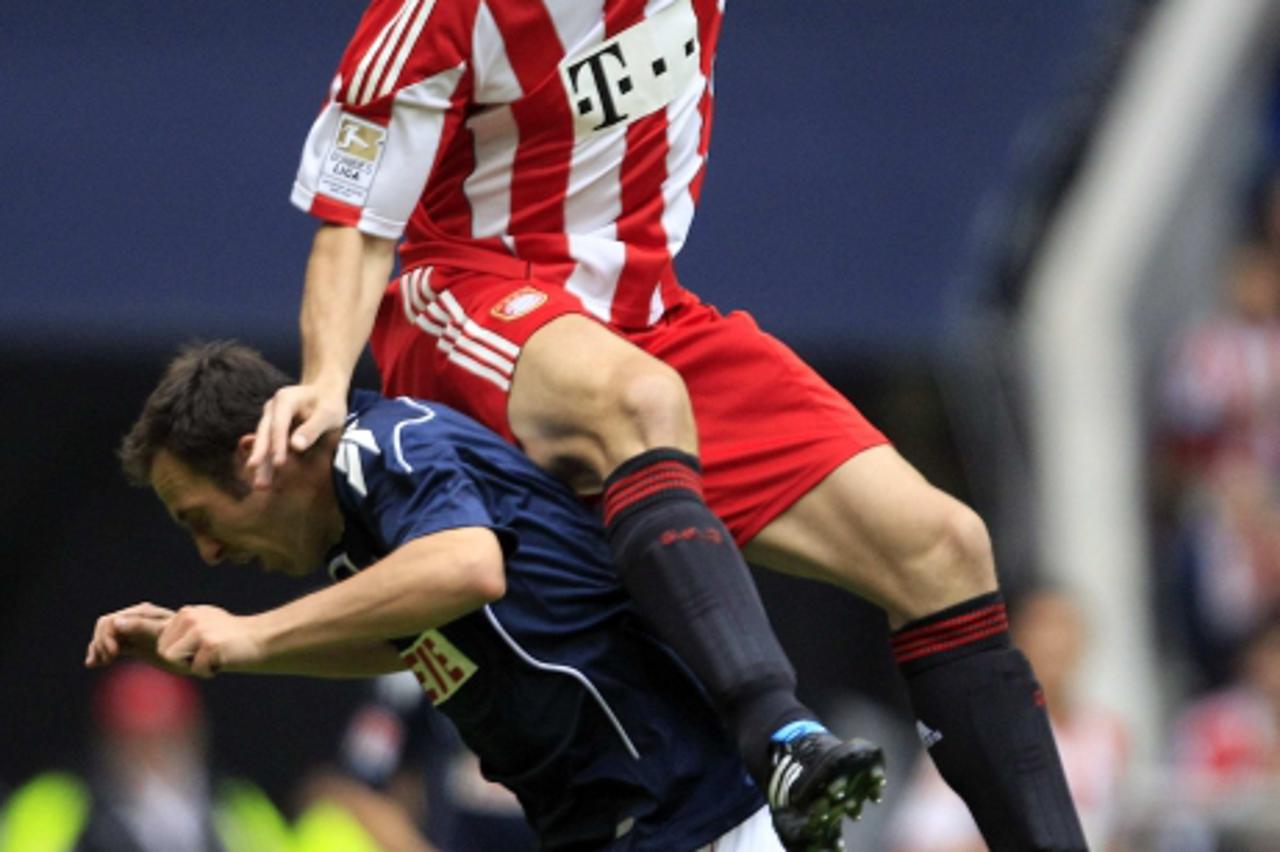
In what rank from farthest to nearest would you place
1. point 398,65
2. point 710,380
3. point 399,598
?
point 710,380 → point 398,65 → point 399,598

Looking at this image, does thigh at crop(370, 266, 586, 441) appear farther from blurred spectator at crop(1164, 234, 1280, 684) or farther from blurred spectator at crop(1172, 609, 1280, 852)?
blurred spectator at crop(1164, 234, 1280, 684)

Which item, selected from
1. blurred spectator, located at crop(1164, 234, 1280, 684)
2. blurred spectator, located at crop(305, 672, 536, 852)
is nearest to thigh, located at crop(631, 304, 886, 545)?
blurred spectator, located at crop(305, 672, 536, 852)

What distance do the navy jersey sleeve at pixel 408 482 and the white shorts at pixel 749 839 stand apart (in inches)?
22.1

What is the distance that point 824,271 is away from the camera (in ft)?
26.7

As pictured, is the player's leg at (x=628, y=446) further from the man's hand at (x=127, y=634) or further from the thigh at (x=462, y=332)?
the man's hand at (x=127, y=634)

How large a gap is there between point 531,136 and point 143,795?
13.5 feet

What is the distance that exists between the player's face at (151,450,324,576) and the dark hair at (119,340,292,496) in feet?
0.06

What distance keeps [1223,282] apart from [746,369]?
20.0 feet

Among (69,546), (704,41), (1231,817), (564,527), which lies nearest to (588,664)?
(564,527)

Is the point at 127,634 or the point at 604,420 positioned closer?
the point at 127,634

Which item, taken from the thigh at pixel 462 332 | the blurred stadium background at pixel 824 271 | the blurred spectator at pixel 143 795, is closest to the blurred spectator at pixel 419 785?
the blurred spectator at pixel 143 795

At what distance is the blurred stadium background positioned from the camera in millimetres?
7664

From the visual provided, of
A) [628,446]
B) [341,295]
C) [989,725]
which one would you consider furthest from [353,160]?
[989,725]

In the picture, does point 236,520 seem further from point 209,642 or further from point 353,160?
point 353,160
